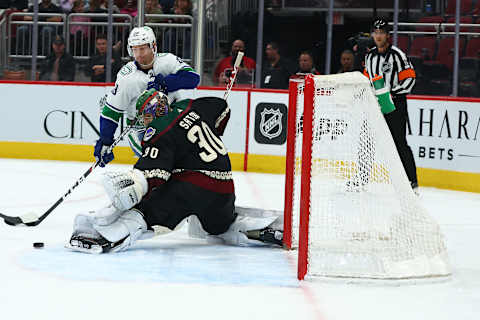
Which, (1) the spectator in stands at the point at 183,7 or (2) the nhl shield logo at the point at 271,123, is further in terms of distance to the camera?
(1) the spectator in stands at the point at 183,7

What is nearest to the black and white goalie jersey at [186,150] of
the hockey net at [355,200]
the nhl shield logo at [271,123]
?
the hockey net at [355,200]

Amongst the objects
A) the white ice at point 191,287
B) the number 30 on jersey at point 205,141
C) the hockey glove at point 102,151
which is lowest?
the white ice at point 191,287

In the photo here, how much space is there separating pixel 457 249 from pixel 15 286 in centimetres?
227

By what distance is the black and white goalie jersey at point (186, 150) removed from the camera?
380 cm

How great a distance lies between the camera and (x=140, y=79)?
474 centimetres

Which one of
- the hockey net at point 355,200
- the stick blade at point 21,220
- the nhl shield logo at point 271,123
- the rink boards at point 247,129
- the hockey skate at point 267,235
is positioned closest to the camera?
the hockey net at point 355,200

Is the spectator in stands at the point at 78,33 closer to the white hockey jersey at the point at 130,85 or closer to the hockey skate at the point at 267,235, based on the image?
the white hockey jersey at the point at 130,85

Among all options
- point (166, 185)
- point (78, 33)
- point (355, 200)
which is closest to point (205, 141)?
point (166, 185)

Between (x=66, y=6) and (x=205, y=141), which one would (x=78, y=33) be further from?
(x=205, y=141)

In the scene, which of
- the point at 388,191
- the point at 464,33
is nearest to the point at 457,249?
the point at 388,191

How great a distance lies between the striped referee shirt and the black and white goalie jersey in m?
2.45

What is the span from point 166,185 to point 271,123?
4.02 meters

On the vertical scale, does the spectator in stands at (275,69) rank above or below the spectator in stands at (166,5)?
below

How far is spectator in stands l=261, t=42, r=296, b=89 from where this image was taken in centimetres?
840
